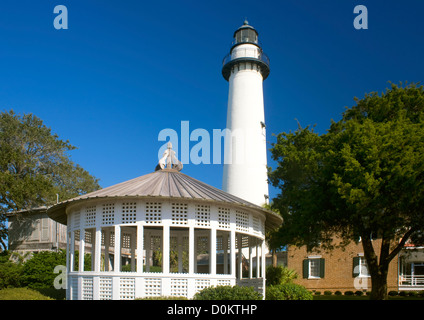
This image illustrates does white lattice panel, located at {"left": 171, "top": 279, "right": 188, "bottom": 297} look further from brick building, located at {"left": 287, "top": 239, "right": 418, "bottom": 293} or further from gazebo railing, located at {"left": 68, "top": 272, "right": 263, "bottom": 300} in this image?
brick building, located at {"left": 287, "top": 239, "right": 418, "bottom": 293}

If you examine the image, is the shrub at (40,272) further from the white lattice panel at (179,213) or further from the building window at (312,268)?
the building window at (312,268)

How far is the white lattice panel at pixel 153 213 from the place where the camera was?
19.4 m

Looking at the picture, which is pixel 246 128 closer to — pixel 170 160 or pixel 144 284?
pixel 170 160

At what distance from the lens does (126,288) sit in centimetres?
1897

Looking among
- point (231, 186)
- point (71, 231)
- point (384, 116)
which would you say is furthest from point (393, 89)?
point (71, 231)

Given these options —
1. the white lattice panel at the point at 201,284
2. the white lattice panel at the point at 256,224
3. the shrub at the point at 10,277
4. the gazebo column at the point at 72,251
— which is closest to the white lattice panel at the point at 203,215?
the white lattice panel at the point at 201,284

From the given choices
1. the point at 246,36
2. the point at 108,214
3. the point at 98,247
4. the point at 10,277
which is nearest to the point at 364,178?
the point at 108,214

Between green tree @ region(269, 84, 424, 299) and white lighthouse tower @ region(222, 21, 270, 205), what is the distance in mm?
9850

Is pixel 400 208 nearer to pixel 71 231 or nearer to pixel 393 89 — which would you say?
pixel 393 89

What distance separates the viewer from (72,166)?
163 feet

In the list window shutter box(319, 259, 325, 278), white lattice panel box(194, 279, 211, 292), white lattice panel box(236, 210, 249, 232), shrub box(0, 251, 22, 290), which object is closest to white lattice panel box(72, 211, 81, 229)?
white lattice panel box(194, 279, 211, 292)

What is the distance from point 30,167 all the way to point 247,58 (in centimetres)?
2296

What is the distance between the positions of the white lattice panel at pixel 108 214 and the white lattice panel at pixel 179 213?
2576 mm

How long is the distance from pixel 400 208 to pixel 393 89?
30.0 feet
